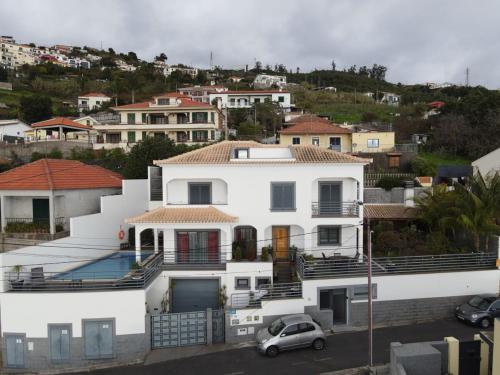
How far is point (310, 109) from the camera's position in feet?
254

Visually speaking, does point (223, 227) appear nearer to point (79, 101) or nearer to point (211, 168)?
point (211, 168)

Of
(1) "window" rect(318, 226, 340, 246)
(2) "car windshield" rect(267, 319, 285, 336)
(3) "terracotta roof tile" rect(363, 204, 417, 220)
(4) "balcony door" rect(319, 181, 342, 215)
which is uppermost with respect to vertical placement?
(4) "balcony door" rect(319, 181, 342, 215)

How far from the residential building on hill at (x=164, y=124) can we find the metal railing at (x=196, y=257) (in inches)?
986

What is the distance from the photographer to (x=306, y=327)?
17141mm

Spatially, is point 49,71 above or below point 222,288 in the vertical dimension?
above

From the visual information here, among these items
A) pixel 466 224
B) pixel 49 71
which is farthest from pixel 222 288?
pixel 49 71

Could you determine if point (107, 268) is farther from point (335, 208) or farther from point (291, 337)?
point (335, 208)

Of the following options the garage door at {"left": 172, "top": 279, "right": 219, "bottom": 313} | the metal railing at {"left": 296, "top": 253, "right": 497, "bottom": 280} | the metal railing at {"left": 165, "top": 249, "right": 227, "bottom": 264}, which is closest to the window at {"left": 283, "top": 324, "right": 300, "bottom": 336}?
the metal railing at {"left": 296, "top": 253, "right": 497, "bottom": 280}

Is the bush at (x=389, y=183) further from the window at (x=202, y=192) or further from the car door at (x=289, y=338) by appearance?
the car door at (x=289, y=338)

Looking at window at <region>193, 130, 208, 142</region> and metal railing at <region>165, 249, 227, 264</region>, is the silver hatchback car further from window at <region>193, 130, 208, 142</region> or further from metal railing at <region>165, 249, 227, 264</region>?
window at <region>193, 130, 208, 142</region>

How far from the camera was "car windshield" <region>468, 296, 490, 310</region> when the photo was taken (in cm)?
1874

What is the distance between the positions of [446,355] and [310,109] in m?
67.5

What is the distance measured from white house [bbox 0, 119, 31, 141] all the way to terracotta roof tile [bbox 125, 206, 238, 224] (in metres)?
38.9

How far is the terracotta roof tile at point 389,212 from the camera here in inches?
1095
